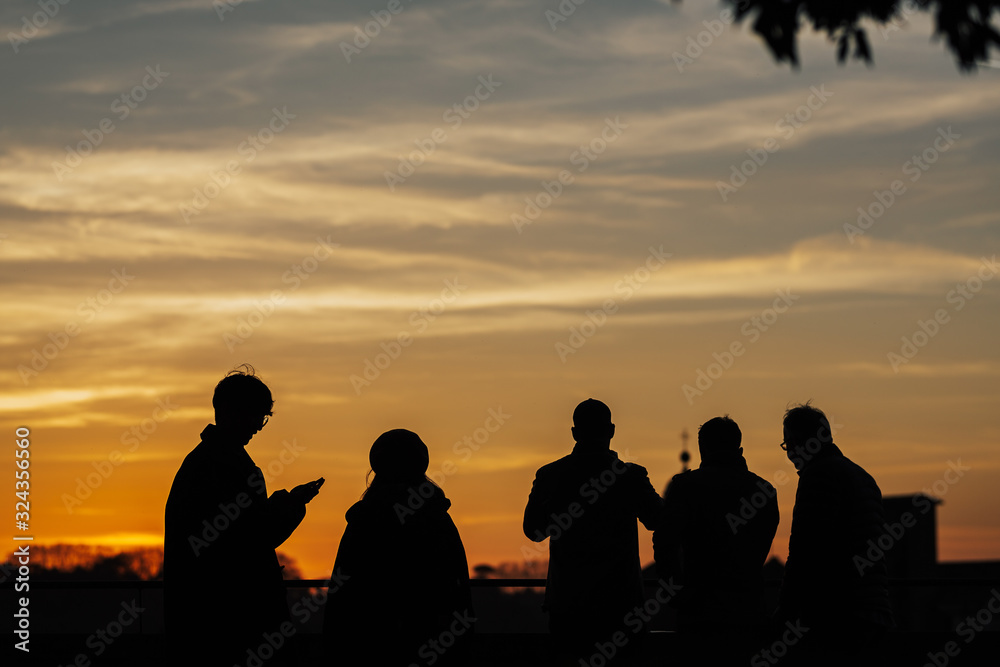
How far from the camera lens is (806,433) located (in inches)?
281

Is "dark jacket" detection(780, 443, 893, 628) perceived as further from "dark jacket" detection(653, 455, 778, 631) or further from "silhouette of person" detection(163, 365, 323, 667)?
Result: "silhouette of person" detection(163, 365, 323, 667)

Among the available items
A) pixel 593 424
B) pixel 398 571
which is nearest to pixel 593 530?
pixel 593 424

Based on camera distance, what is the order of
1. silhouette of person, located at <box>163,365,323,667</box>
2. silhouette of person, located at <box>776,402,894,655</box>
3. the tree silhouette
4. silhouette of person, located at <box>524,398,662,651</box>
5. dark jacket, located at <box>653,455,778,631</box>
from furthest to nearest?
1. dark jacket, located at <box>653,455,778,631</box>
2. silhouette of person, located at <box>524,398,662,651</box>
3. silhouette of person, located at <box>776,402,894,655</box>
4. silhouette of person, located at <box>163,365,323,667</box>
5. the tree silhouette

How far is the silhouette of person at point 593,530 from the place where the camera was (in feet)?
24.6

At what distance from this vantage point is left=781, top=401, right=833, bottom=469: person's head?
23.4ft

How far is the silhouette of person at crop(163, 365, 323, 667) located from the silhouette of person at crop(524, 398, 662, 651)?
2.01 m

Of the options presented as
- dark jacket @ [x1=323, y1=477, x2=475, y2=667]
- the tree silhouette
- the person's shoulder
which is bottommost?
dark jacket @ [x1=323, y1=477, x2=475, y2=667]

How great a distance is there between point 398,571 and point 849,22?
337cm

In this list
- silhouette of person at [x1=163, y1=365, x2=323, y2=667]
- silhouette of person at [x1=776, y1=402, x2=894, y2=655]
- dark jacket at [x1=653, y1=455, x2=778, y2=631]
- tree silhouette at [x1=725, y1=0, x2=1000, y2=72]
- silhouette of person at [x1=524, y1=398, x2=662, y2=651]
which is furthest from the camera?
dark jacket at [x1=653, y1=455, x2=778, y2=631]

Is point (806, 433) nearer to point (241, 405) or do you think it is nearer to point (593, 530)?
point (593, 530)

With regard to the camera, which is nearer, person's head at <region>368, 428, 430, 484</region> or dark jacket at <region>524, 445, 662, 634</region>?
person's head at <region>368, 428, 430, 484</region>

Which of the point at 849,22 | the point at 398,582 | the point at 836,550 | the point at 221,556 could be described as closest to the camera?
the point at 849,22

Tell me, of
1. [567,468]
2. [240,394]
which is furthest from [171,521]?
[567,468]

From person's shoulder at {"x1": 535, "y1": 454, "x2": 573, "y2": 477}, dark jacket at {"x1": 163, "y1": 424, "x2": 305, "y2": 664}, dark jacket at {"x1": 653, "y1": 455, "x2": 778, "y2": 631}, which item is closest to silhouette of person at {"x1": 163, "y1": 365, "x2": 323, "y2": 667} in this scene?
dark jacket at {"x1": 163, "y1": 424, "x2": 305, "y2": 664}
